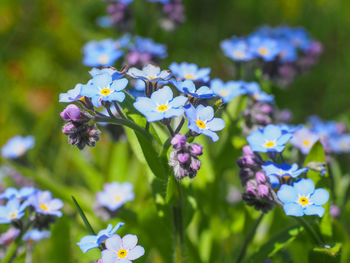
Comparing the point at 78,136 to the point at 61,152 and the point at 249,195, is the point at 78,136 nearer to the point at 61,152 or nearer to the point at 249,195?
the point at 249,195

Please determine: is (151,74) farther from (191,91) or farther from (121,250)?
(121,250)

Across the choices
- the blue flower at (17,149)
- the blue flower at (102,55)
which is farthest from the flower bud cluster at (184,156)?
the blue flower at (17,149)

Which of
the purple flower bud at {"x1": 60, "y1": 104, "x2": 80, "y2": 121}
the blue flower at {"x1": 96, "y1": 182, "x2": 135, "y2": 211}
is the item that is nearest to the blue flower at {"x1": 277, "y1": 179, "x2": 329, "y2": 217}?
the purple flower bud at {"x1": 60, "y1": 104, "x2": 80, "y2": 121}

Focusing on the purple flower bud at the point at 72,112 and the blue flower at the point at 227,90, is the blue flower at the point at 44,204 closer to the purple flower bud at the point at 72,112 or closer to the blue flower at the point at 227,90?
the purple flower bud at the point at 72,112

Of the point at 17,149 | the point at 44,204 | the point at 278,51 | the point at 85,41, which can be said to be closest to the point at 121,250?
the point at 44,204

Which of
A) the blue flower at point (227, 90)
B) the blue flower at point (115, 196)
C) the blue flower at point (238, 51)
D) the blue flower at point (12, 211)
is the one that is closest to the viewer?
the blue flower at point (12, 211)

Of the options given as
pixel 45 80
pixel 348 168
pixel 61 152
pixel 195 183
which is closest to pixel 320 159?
pixel 195 183
